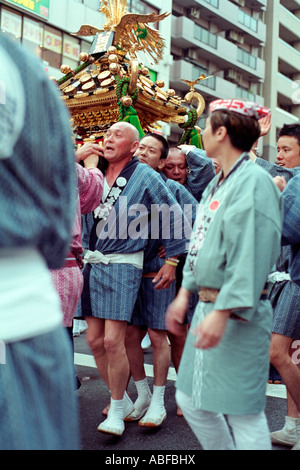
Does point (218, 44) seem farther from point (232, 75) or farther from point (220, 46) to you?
point (232, 75)

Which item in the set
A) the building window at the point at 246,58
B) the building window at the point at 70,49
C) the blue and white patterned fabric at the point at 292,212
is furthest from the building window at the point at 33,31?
the building window at the point at 246,58

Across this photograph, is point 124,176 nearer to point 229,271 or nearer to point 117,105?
point 229,271

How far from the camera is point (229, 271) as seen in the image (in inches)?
65.3

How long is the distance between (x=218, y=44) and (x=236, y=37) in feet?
8.62

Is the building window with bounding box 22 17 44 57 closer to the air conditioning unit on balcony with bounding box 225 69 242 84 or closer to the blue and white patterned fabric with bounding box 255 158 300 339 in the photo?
the blue and white patterned fabric with bounding box 255 158 300 339

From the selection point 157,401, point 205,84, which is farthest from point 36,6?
point 157,401

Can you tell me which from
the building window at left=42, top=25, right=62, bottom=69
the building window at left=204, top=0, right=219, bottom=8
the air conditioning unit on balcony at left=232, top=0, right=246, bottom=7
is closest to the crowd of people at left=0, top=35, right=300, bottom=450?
the building window at left=42, top=25, right=62, bottom=69

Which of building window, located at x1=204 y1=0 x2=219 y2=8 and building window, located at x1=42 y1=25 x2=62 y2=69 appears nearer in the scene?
building window, located at x1=42 y1=25 x2=62 y2=69

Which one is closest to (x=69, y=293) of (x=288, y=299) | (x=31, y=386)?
(x=288, y=299)

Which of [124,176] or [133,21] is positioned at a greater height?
[133,21]

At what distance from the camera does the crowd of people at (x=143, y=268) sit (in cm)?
98

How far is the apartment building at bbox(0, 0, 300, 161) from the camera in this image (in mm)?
14391

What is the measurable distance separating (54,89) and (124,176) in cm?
204

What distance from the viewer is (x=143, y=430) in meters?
2.93
